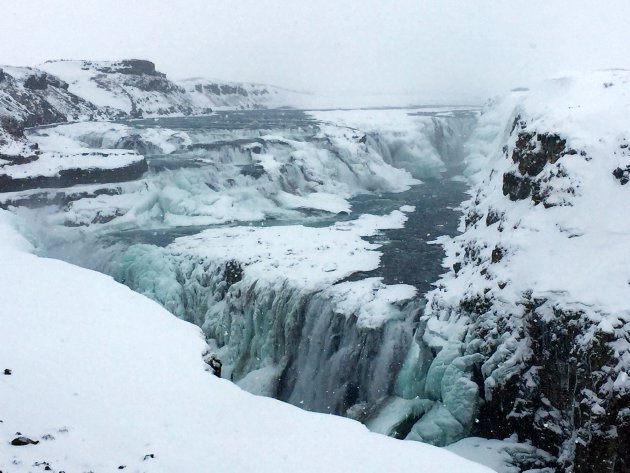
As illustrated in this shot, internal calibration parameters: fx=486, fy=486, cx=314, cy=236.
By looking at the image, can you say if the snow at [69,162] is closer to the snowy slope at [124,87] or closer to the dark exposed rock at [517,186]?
the dark exposed rock at [517,186]

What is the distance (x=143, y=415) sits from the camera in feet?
18.7

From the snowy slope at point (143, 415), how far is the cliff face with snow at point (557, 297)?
4886 mm

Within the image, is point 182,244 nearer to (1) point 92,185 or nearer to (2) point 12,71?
(1) point 92,185

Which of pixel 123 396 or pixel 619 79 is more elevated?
pixel 619 79

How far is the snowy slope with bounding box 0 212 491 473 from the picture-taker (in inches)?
193

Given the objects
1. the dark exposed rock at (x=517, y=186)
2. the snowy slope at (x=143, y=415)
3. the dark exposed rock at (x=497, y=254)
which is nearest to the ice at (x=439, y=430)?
the dark exposed rock at (x=497, y=254)

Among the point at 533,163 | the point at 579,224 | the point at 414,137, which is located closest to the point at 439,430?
the point at 579,224

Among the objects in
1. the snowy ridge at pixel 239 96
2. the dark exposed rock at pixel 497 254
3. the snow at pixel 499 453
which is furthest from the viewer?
the snowy ridge at pixel 239 96

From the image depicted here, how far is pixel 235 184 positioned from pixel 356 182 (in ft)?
30.1

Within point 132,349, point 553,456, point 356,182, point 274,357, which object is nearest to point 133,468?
point 132,349

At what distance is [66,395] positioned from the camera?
18.9 ft

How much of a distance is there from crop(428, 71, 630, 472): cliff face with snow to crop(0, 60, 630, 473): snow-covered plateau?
0.04m

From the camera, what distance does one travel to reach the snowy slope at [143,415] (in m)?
4.91

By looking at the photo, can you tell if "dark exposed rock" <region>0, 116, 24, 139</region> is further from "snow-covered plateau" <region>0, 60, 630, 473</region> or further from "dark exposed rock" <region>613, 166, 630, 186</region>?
"dark exposed rock" <region>613, 166, 630, 186</region>
